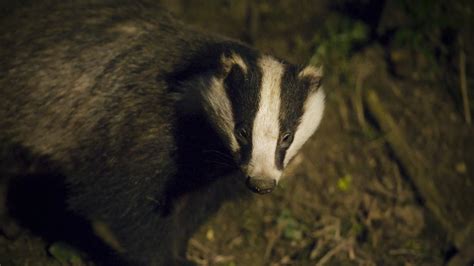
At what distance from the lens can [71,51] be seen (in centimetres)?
292

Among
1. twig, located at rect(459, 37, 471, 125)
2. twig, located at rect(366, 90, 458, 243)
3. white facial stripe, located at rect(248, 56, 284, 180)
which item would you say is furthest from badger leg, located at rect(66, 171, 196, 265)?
twig, located at rect(459, 37, 471, 125)

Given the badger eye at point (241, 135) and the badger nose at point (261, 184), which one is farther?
the badger eye at point (241, 135)

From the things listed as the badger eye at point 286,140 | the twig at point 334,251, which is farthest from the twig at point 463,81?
the badger eye at point 286,140

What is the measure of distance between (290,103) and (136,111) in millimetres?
821

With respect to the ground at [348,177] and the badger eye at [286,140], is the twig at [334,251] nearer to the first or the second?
the ground at [348,177]

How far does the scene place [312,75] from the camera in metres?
2.65

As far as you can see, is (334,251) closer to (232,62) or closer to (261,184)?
(261,184)

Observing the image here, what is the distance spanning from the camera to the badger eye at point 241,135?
2432mm

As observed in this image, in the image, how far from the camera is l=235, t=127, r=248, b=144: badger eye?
2.43 meters

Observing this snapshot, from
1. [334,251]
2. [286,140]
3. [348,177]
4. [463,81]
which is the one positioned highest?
[286,140]

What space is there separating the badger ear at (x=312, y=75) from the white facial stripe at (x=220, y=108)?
0.39 meters

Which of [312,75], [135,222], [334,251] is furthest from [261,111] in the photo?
[334,251]

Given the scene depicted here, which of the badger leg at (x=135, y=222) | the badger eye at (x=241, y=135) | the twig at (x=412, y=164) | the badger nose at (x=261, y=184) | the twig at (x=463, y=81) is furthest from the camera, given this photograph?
the twig at (x=463, y=81)

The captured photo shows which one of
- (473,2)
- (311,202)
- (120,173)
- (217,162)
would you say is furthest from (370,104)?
(120,173)
